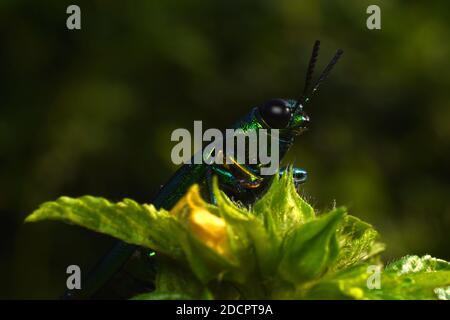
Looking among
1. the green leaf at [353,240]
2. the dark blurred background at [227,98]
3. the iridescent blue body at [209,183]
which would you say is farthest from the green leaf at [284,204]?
the dark blurred background at [227,98]

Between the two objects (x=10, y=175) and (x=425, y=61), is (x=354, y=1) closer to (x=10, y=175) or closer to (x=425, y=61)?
(x=425, y=61)

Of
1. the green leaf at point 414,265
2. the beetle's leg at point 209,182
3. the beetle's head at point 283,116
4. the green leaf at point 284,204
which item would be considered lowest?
the green leaf at point 414,265

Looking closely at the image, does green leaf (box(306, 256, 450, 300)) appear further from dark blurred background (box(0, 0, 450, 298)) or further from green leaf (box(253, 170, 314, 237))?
dark blurred background (box(0, 0, 450, 298))

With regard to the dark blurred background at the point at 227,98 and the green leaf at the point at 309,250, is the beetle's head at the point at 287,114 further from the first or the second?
the dark blurred background at the point at 227,98

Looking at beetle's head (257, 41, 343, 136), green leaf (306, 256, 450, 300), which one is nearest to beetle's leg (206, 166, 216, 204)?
beetle's head (257, 41, 343, 136)

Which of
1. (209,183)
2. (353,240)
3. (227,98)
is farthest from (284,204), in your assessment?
(227,98)

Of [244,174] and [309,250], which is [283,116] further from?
[309,250]

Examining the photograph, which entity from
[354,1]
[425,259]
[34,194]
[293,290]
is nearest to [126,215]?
[293,290]

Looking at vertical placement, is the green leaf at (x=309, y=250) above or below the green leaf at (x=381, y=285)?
above
